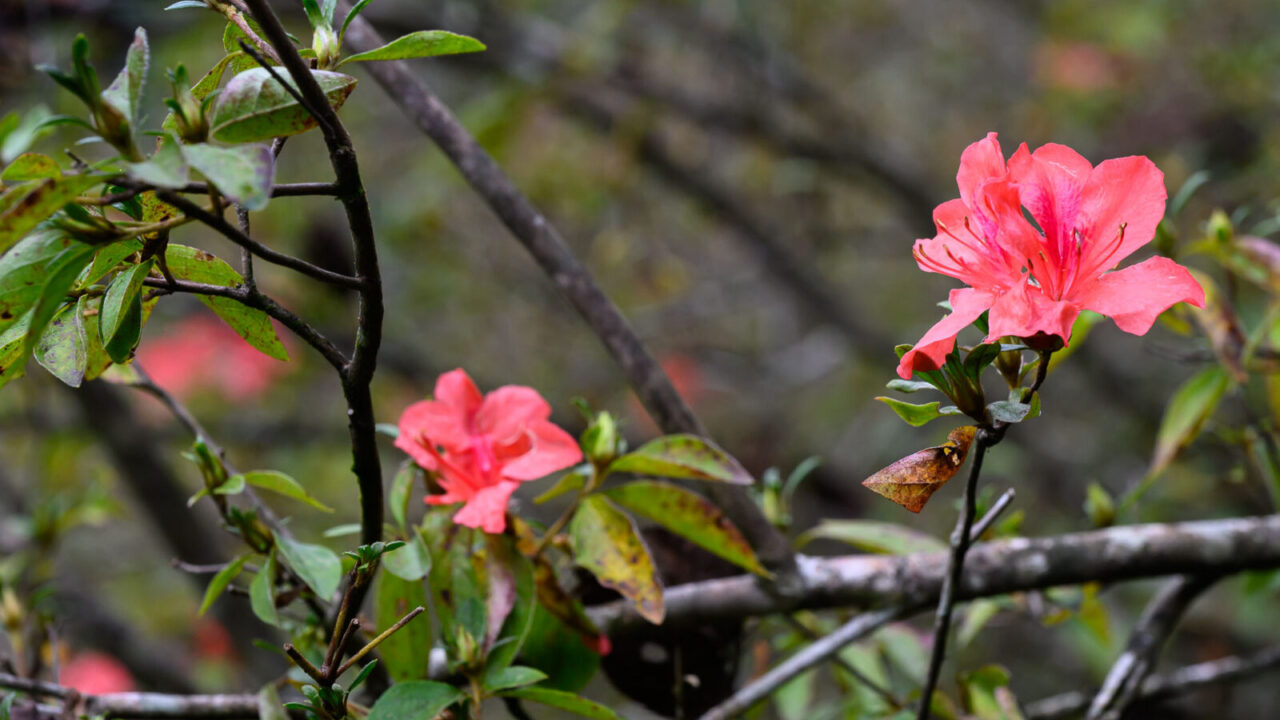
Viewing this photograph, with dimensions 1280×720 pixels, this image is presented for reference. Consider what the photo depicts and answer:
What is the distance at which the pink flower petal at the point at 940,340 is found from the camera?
0.50 m

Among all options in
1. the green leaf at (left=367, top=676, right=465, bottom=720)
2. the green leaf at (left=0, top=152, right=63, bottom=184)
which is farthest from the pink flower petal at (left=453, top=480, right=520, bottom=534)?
the green leaf at (left=0, top=152, right=63, bottom=184)

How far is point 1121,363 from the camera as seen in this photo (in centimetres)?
315

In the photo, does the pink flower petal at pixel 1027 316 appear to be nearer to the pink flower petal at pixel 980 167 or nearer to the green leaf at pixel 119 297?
the pink flower petal at pixel 980 167

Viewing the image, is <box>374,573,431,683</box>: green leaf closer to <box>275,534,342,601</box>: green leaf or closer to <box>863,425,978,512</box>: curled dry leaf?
<box>275,534,342,601</box>: green leaf

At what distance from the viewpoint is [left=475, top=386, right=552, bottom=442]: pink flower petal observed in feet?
2.53

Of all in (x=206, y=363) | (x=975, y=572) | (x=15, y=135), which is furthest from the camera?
(x=206, y=363)

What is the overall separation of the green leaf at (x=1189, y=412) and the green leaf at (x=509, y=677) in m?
0.66

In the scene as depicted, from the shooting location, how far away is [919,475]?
53 cm

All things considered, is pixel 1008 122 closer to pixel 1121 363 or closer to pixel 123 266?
pixel 1121 363

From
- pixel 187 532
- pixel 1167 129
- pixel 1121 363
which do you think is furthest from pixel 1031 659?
pixel 187 532

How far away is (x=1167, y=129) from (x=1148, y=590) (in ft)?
4.22

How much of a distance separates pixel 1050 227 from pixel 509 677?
1.43ft

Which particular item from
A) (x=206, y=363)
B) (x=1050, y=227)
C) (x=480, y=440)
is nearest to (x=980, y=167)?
(x=1050, y=227)

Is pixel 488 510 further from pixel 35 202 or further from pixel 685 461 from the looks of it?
pixel 35 202
